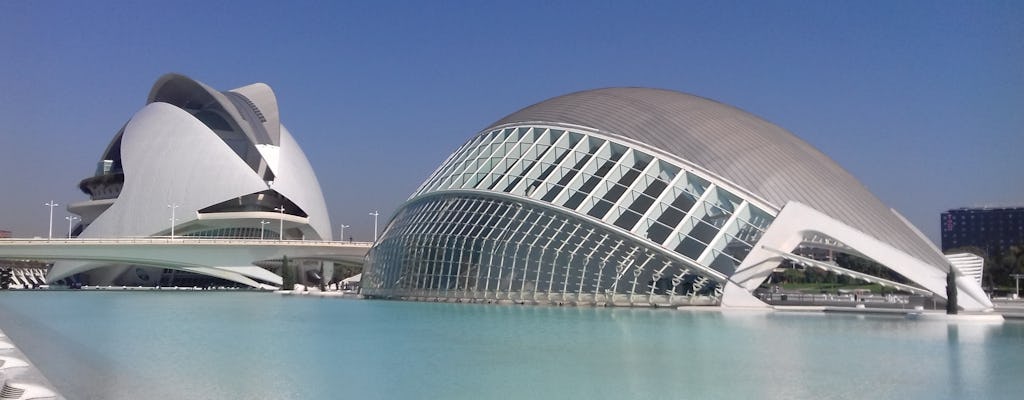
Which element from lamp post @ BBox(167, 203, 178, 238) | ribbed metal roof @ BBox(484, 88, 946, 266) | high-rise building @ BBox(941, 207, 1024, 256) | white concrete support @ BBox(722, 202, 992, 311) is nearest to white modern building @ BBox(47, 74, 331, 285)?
lamp post @ BBox(167, 203, 178, 238)

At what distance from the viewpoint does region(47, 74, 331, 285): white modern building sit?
84.1 meters

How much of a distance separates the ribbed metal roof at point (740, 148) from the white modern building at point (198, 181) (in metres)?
46.6

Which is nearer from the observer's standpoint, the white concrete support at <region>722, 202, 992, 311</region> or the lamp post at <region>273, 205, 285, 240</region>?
the white concrete support at <region>722, 202, 992, 311</region>

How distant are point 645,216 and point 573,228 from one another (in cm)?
297

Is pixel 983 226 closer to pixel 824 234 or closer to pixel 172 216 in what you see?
pixel 172 216

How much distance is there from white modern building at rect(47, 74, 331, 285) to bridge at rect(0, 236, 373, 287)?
0.33m

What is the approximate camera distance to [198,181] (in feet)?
277

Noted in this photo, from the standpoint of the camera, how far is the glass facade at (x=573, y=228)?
32312 millimetres

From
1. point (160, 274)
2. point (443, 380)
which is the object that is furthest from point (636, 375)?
point (160, 274)

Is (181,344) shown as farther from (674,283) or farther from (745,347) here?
(674,283)

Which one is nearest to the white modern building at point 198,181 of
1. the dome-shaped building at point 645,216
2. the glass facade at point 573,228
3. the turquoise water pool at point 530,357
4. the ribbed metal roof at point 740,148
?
the glass facade at point 573,228

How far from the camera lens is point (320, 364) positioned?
1538cm

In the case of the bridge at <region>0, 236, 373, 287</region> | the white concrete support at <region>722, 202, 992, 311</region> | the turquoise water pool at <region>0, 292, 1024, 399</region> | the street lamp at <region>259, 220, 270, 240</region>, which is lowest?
the turquoise water pool at <region>0, 292, 1024, 399</region>

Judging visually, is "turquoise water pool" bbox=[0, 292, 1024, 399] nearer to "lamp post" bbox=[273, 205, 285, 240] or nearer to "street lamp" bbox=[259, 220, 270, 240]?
"street lamp" bbox=[259, 220, 270, 240]
